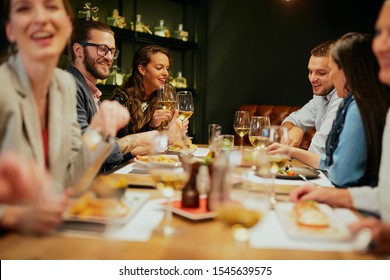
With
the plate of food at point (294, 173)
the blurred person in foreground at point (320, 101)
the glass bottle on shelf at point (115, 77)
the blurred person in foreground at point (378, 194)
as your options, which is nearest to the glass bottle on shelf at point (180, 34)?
the glass bottle on shelf at point (115, 77)

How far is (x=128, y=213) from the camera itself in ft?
3.18

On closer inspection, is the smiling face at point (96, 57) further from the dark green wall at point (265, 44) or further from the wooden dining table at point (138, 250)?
the dark green wall at point (265, 44)

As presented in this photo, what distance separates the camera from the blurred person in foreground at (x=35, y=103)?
0.82 meters

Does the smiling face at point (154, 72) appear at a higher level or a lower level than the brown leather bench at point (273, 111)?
higher

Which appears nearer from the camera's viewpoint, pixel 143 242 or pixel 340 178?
pixel 143 242

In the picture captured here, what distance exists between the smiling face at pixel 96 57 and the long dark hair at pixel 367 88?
4.62 ft

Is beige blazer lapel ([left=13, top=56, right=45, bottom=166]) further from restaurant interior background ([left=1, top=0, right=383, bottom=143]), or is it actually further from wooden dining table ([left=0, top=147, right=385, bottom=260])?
restaurant interior background ([left=1, top=0, right=383, bottom=143])

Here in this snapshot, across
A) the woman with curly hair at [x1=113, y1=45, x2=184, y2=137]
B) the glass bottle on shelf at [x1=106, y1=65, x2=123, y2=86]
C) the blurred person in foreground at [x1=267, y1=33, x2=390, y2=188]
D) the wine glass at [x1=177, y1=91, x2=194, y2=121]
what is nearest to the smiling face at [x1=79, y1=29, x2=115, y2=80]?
the woman with curly hair at [x1=113, y1=45, x2=184, y2=137]

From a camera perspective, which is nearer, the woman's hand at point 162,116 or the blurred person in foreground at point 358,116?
the blurred person in foreground at point 358,116

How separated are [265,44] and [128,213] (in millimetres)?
3644

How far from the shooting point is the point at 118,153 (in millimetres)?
1831

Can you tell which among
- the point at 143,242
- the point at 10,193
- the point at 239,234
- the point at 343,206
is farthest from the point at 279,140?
the point at 10,193
